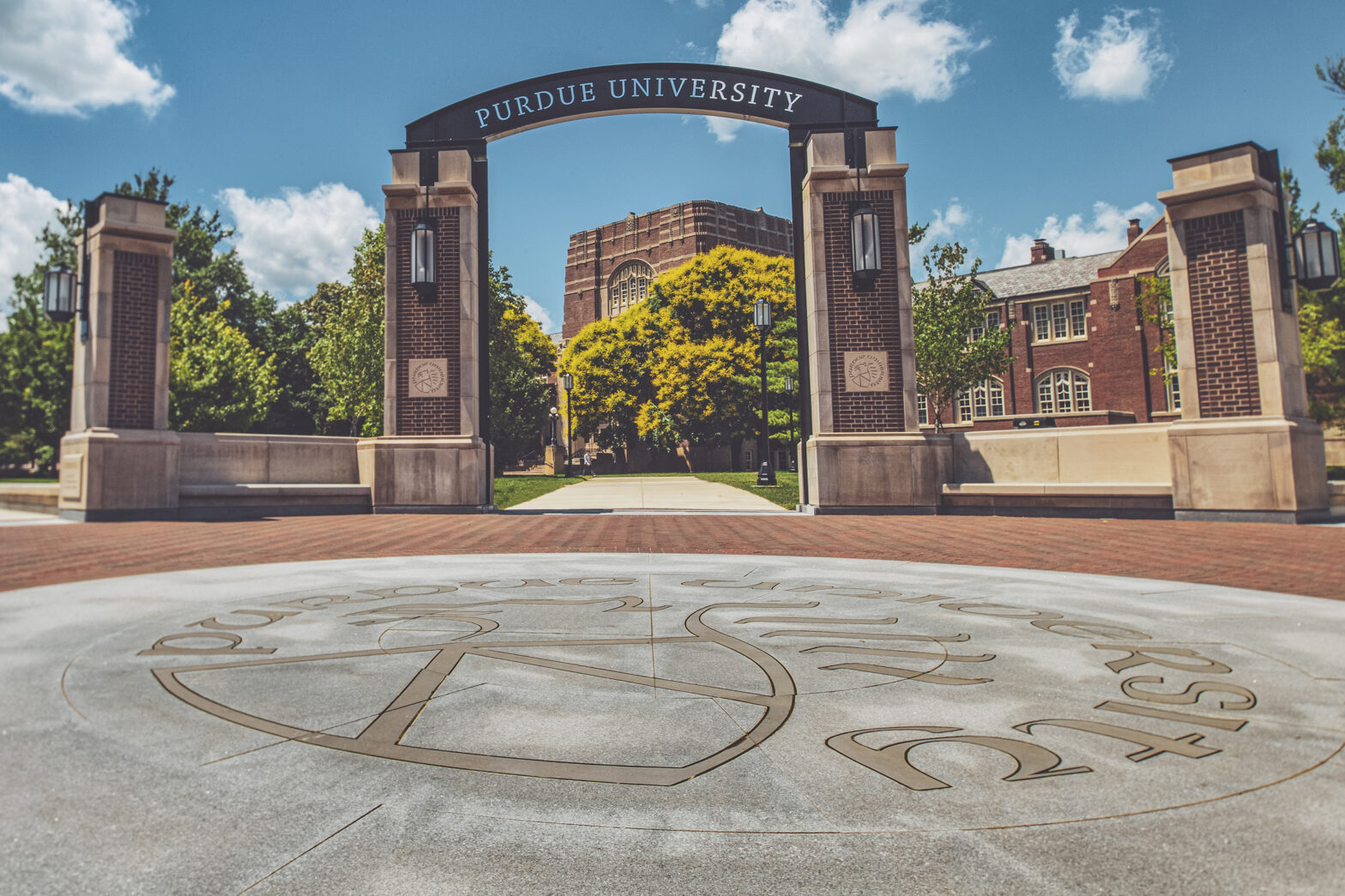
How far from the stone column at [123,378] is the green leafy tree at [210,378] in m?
17.6

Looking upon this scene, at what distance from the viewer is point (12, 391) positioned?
31.0 m

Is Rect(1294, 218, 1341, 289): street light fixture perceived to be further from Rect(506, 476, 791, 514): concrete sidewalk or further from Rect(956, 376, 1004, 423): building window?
Rect(956, 376, 1004, 423): building window

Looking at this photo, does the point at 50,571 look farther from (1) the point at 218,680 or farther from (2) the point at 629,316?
(2) the point at 629,316

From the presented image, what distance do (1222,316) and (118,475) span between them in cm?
1761

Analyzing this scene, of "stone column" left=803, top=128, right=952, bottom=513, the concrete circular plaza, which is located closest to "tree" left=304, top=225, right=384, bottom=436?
"stone column" left=803, top=128, right=952, bottom=513

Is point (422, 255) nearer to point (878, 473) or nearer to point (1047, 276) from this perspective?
point (878, 473)

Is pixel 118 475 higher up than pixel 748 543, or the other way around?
pixel 118 475

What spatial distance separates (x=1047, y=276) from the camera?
4653 cm

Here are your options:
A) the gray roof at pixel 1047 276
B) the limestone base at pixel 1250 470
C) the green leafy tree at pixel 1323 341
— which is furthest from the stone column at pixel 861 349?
the gray roof at pixel 1047 276

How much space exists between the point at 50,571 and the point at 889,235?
43.1ft

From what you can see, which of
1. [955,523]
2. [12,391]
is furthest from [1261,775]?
[12,391]

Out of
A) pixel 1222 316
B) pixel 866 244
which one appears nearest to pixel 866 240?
pixel 866 244

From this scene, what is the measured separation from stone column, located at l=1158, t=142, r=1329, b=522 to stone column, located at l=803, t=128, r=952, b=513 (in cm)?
385

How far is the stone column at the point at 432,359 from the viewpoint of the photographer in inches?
539
